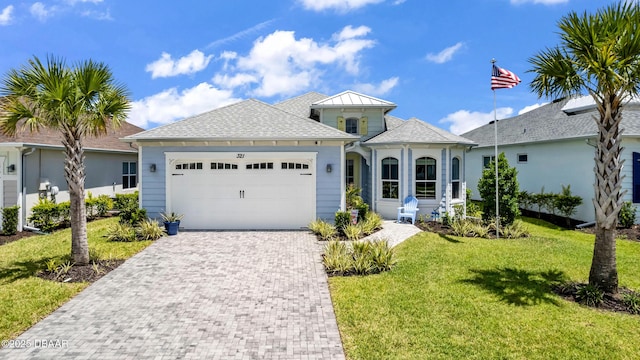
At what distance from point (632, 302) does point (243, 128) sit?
37.7 ft

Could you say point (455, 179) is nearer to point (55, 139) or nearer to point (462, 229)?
point (462, 229)

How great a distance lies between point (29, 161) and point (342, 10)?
1320 centimetres

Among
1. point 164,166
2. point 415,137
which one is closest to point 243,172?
point 164,166

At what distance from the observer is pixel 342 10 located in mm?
12797

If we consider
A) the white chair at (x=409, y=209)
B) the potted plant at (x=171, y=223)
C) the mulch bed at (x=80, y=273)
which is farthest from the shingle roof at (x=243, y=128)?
the mulch bed at (x=80, y=273)

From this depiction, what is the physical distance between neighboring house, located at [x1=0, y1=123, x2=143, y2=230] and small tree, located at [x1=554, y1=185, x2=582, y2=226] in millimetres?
17478

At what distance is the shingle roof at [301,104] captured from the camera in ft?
60.5

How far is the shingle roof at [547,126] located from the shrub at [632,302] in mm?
8391

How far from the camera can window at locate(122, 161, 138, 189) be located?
18.3 metres

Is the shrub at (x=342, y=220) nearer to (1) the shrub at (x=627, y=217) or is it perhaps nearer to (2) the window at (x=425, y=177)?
(2) the window at (x=425, y=177)

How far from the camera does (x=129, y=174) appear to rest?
18.8 metres

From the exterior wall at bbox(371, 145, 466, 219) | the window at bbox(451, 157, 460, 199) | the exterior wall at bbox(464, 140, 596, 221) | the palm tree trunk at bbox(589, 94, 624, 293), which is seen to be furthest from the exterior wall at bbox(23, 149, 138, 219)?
the exterior wall at bbox(464, 140, 596, 221)

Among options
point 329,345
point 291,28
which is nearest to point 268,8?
point 291,28

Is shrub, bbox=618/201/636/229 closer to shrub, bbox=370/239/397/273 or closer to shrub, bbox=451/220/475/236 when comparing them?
shrub, bbox=451/220/475/236
